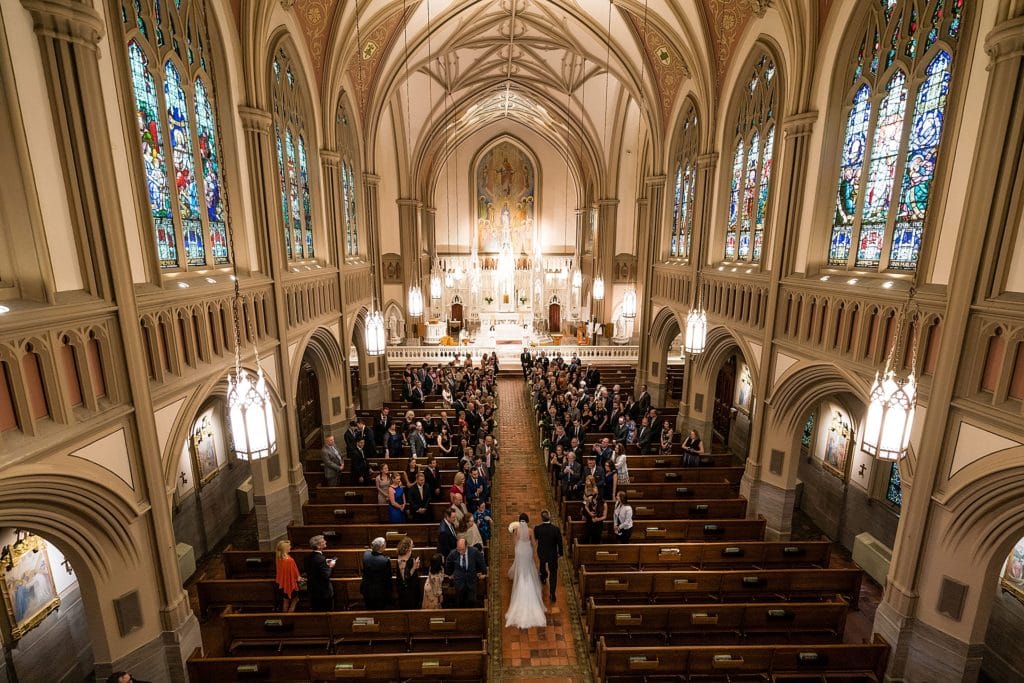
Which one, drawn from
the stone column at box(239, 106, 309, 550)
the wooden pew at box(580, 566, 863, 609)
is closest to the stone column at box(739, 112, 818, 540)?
the wooden pew at box(580, 566, 863, 609)

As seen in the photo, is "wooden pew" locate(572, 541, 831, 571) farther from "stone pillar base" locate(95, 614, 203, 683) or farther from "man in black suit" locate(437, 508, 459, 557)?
"stone pillar base" locate(95, 614, 203, 683)

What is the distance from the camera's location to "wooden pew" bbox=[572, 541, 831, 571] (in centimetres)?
805

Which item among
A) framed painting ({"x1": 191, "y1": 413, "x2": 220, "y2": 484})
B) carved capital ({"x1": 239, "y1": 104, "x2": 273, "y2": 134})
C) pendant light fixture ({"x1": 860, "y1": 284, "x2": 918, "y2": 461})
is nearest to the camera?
pendant light fixture ({"x1": 860, "y1": 284, "x2": 918, "y2": 461})

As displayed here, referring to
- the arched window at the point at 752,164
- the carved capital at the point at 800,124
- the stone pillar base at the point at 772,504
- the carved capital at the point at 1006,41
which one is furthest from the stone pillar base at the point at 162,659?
the carved capital at the point at 800,124

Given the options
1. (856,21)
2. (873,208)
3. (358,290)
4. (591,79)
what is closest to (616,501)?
(873,208)

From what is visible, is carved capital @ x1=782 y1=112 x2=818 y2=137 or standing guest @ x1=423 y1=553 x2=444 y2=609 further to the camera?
carved capital @ x1=782 y1=112 x2=818 y2=137

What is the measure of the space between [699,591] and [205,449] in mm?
10358

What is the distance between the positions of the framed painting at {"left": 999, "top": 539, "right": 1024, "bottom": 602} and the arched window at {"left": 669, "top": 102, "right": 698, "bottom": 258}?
9.91 meters

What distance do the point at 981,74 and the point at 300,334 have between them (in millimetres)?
12108

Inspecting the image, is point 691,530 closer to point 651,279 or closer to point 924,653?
point 924,653

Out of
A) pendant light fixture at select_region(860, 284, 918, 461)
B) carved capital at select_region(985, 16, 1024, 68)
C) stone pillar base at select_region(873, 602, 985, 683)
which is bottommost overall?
stone pillar base at select_region(873, 602, 985, 683)

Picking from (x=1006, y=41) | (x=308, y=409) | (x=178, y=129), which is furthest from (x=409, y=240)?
(x=1006, y=41)

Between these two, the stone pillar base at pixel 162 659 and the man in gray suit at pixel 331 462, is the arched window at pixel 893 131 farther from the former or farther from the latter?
the stone pillar base at pixel 162 659

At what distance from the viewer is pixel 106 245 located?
5539 millimetres
